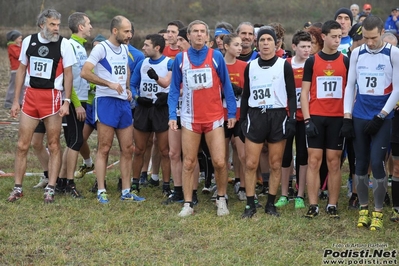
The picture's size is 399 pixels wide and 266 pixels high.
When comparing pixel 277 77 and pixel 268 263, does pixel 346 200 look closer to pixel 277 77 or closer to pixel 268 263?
pixel 277 77

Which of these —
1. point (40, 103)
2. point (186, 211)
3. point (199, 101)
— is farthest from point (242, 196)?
point (40, 103)

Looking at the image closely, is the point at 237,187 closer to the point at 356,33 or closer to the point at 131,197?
the point at 131,197

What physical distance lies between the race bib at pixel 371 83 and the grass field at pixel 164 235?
4.86ft

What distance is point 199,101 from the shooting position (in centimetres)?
750

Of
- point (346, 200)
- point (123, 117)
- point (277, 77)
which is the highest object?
point (277, 77)

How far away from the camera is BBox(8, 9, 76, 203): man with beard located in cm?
803

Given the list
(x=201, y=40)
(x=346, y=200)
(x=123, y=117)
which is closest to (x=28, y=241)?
(x=123, y=117)

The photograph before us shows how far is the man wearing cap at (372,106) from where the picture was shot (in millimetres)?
6789

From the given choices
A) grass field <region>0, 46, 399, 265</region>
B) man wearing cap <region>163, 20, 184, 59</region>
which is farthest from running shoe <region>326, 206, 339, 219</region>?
man wearing cap <region>163, 20, 184, 59</region>

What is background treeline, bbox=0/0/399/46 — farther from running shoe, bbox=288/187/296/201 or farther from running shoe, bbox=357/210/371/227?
running shoe, bbox=357/210/371/227

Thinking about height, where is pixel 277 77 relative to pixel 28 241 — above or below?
above

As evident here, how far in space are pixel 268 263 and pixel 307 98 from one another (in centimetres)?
227

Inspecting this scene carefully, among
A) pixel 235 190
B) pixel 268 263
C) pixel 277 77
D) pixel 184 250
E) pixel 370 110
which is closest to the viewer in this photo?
pixel 268 263

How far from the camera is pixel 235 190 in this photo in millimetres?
8984
